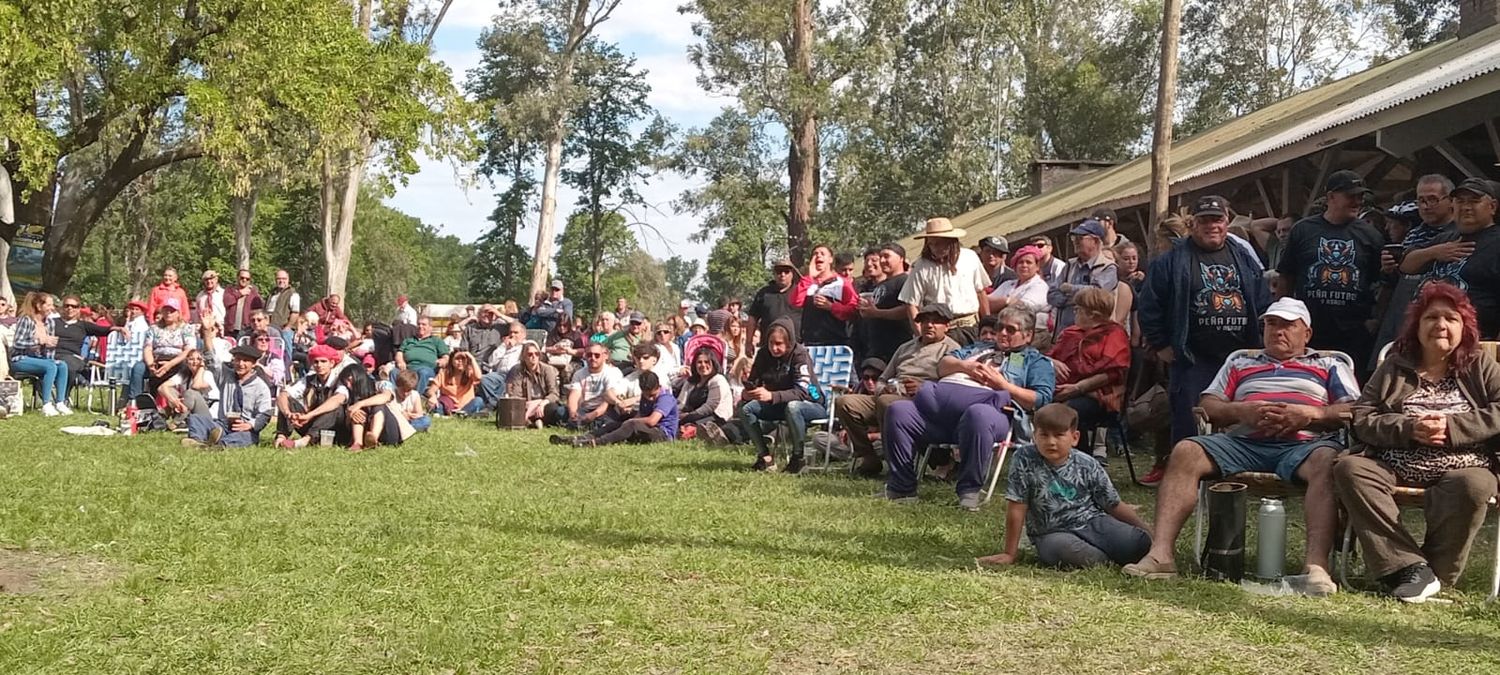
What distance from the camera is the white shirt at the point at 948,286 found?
914 cm

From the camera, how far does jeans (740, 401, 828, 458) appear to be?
9.49 m

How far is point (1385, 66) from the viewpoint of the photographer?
1878 cm

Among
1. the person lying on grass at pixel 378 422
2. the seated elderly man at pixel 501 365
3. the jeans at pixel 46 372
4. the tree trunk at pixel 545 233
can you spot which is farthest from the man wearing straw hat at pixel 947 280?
the tree trunk at pixel 545 233

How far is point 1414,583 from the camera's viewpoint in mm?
4996

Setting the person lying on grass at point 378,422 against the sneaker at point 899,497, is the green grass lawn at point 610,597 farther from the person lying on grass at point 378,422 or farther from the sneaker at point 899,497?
the person lying on grass at point 378,422

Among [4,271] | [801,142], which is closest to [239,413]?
[4,271]

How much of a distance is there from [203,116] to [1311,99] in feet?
50.7

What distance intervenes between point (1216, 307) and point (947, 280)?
237 cm

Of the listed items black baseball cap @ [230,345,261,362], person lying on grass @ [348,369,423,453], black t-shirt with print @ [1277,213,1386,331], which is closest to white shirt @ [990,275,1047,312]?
black t-shirt with print @ [1277,213,1386,331]

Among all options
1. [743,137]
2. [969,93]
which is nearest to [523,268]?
[743,137]

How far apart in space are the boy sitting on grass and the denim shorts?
41cm

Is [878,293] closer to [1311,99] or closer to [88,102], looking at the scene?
[1311,99]

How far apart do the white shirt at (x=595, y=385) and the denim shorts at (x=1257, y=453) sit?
818 cm

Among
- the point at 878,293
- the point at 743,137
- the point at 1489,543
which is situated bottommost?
the point at 1489,543
